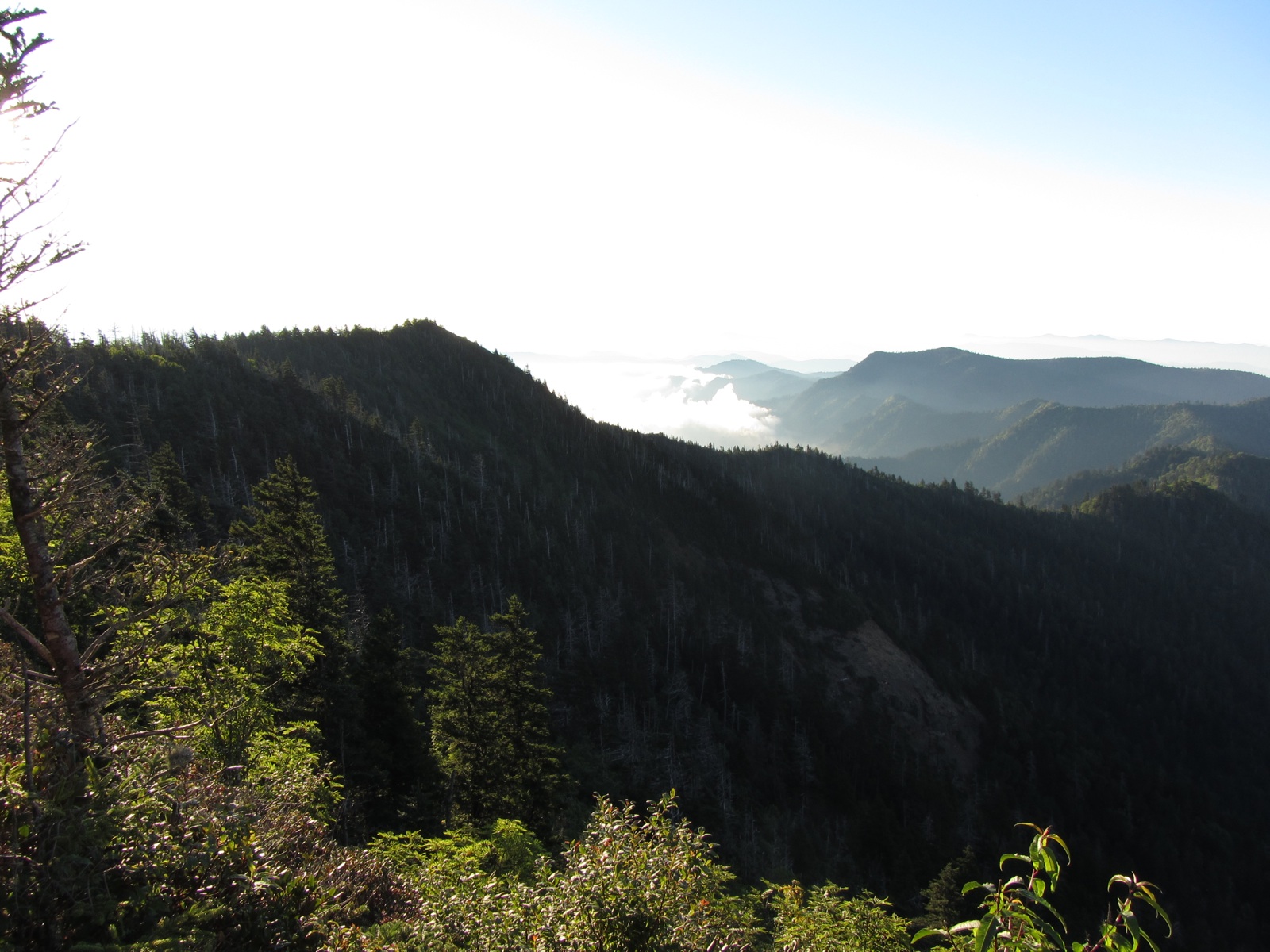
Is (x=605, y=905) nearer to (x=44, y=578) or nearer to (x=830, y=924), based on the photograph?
(x=830, y=924)

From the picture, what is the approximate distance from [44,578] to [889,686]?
350 feet

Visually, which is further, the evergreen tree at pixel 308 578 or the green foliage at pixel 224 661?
the evergreen tree at pixel 308 578

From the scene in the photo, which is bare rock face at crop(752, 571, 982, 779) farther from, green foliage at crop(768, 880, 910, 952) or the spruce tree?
green foliage at crop(768, 880, 910, 952)

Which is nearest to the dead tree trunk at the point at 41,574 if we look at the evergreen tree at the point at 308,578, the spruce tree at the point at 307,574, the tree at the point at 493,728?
the evergreen tree at the point at 308,578

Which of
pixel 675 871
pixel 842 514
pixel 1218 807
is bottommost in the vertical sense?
pixel 1218 807

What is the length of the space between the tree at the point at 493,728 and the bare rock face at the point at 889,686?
77.0 m

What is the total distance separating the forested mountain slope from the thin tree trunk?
1791cm

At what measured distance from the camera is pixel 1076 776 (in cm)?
10262

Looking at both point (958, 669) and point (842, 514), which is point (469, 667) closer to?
point (958, 669)

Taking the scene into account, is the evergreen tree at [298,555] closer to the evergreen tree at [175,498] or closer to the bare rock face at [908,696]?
the evergreen tree at [175,498]

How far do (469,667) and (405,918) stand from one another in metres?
17.7

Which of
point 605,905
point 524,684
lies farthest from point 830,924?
point 524,684

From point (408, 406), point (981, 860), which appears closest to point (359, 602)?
point (408, 406)

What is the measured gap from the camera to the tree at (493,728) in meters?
26.7
